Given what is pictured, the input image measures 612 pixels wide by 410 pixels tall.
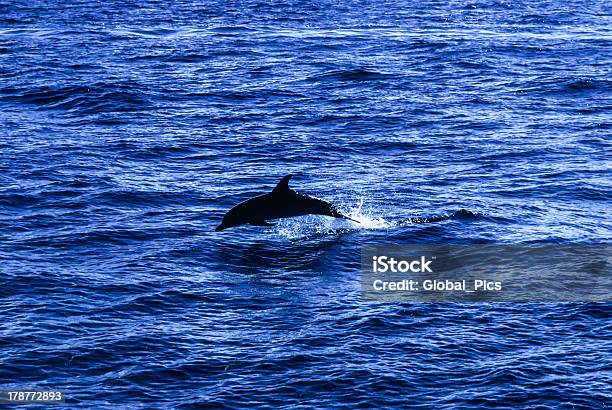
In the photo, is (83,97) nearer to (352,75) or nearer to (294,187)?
(352,75)

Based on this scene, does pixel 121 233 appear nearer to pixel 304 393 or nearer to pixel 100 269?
pixel 100 269

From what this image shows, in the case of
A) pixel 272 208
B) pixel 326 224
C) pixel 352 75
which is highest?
pixel 352 75

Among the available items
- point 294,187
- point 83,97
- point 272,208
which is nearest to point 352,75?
point 83,97

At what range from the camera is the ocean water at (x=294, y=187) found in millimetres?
26781

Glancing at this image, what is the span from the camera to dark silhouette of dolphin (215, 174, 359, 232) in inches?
1384

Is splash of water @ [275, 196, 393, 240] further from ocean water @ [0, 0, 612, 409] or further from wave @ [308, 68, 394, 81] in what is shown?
wave @ [308, 68, 394, 81]

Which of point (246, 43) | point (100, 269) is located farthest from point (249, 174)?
point (246, 43)

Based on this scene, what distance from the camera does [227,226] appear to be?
3566 centimetres

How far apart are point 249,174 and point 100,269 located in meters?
11.0

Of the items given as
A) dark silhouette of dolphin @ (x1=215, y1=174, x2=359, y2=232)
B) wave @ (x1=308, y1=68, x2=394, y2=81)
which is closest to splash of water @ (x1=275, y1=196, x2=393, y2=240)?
dark silhouette of dolphin @ (x1=215, y1=174, x2=359, y2=232)

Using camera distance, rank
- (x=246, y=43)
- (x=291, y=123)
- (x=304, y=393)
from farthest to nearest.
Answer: (x=246, y=43), (x=291, y=123), (x=304, y=393)

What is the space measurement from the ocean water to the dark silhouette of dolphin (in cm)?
87

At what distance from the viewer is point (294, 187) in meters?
41.2

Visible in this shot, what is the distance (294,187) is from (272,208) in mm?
6074
